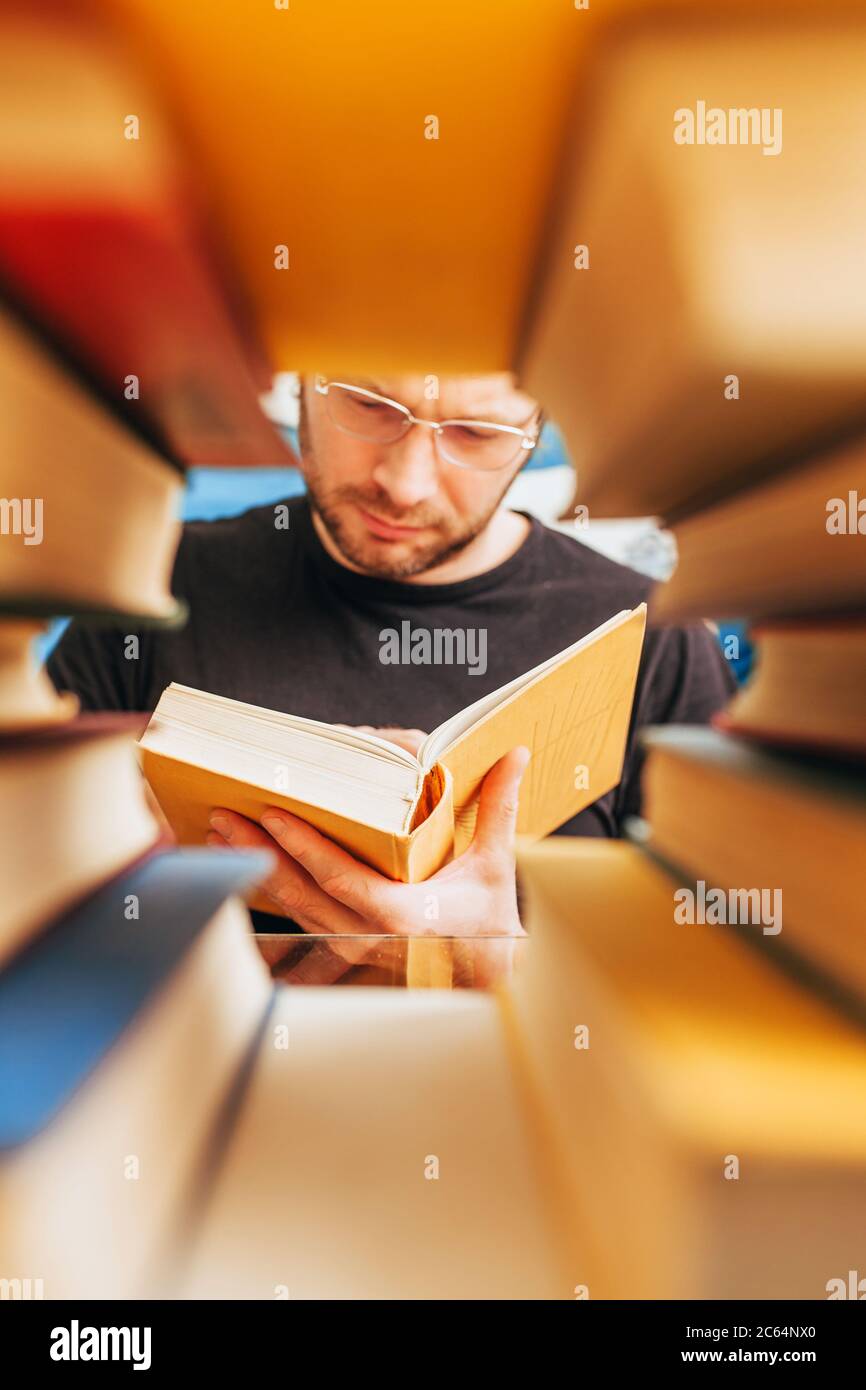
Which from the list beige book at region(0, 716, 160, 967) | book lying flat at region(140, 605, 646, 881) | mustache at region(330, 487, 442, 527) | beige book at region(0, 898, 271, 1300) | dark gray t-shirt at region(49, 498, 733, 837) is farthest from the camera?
dark gray t-shirt at region(49, 498, 733, 837)

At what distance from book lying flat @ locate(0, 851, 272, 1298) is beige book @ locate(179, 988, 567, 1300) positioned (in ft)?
0.07

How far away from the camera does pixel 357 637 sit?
6.89ft

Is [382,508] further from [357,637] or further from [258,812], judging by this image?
[258,812]

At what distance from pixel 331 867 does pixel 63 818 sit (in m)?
0.58

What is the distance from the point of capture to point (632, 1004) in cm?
32

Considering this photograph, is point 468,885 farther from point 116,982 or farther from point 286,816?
point 116,982

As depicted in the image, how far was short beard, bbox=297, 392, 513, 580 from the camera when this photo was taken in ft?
6.55

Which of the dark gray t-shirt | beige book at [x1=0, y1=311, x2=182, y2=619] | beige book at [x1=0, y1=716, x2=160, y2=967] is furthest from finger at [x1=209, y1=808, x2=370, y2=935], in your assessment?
the dark gray t-shirt

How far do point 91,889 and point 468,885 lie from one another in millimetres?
928

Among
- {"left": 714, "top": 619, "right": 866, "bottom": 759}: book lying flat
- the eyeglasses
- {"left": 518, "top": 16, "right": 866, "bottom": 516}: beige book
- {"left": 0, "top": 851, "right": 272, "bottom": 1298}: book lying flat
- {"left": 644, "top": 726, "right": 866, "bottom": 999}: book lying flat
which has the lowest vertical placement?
{"left": 0, "top": 851, "right": 272, "bottom": 1298}: book lying flat

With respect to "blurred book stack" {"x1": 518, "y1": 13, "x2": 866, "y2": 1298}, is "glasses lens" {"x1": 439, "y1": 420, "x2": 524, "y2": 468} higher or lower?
higher

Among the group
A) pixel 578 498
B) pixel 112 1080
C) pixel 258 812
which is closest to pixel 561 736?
pixel 258 812

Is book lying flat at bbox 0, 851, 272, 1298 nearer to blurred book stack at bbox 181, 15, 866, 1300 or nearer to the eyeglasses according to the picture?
blurred book stack at bbox 181, 15, 866, 1300

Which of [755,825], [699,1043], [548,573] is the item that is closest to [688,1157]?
[699,1043]
